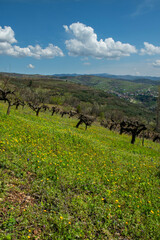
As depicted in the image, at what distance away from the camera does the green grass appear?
7.21m

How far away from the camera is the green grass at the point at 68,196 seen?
7211 millimetres

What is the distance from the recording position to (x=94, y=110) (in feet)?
485

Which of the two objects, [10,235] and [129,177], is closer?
[10,235]

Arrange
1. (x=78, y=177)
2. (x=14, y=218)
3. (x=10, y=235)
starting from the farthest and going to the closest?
(x=78, y=177) < (x=14, y=218) < (x=10, y=235)

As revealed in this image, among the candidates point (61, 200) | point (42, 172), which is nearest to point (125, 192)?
point (61, 200)

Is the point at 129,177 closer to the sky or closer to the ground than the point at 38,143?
closer to the ground

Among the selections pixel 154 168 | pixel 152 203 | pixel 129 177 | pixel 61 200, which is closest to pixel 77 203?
pixel 61 200

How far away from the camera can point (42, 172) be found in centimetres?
1059

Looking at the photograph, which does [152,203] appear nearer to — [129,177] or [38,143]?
[129,177]

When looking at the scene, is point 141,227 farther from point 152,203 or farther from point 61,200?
point 61,200

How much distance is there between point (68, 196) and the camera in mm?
9383

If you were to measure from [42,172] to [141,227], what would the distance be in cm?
679

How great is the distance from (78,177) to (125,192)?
369 cm

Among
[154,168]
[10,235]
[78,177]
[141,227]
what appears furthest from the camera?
[154,168]
